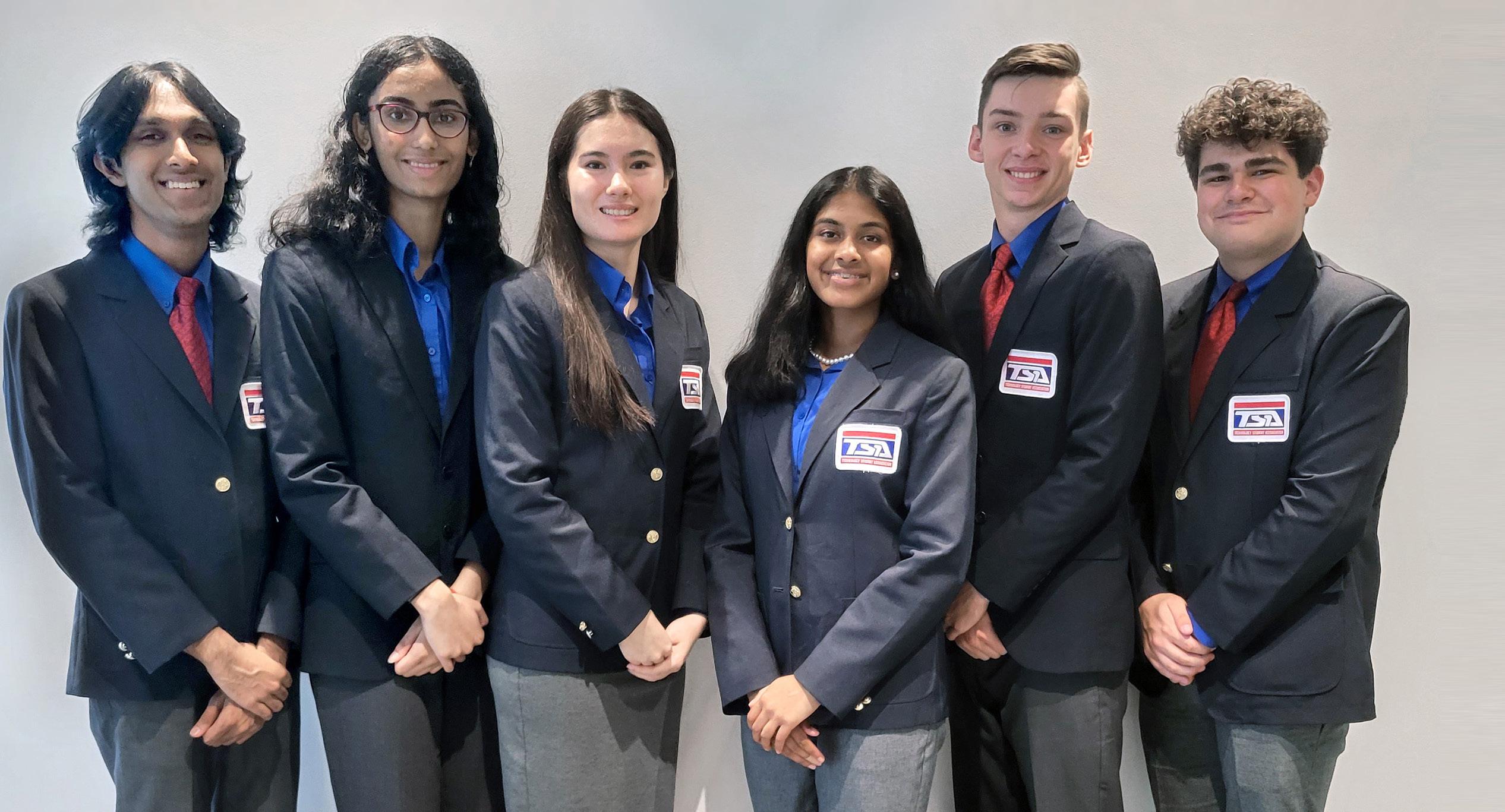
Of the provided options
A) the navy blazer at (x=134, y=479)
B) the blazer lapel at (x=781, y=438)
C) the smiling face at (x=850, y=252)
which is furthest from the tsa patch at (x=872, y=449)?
the navy blazer at (x=134, y=479)

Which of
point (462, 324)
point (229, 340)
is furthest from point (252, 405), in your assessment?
point (462, 324)

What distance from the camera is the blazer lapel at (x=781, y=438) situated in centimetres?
203

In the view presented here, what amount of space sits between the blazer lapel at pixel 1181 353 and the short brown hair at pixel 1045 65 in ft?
1.69

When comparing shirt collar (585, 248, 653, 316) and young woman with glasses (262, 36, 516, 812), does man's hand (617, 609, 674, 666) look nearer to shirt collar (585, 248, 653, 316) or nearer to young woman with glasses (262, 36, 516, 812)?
young woman with glasses (262, 36, 516, 812)

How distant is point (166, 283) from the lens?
2.14 metres

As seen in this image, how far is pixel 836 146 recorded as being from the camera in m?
2.88

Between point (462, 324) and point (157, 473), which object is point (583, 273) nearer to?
point (462, 324)

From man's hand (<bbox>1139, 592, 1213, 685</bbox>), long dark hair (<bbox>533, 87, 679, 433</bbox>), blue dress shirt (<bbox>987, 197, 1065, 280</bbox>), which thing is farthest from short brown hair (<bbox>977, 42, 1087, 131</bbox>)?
man's hand (<bbox>1139, 592, 1213, 685</bbox>)

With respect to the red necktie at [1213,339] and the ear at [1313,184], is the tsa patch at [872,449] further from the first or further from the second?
the ear at [1313,184]

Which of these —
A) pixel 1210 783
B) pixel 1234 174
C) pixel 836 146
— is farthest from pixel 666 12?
pixel 1210 783

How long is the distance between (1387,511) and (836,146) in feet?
6.61

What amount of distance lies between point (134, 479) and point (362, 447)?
489 mm

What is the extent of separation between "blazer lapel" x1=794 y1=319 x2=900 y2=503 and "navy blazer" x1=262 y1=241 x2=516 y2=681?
0.77 meters

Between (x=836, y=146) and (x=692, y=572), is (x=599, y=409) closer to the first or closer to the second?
(x=692, y=572)
